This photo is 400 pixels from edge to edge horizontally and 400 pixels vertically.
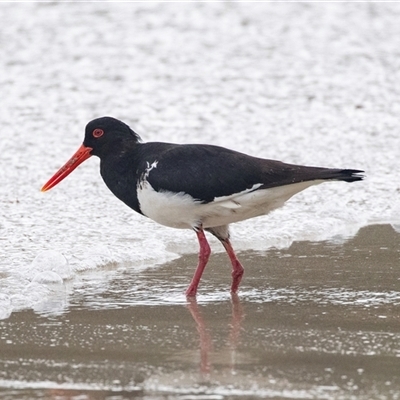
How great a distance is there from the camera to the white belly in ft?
18.7

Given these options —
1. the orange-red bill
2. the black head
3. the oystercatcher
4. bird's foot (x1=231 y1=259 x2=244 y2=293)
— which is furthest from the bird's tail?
the orange-red bill

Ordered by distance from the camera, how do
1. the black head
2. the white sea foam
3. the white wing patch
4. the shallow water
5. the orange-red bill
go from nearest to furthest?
the shallow water < the white wing patch < the black head < the orange-red bill < the white sea foam

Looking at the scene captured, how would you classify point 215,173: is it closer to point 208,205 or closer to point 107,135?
point 208,205

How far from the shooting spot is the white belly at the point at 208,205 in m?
5.70

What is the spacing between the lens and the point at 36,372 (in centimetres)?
409

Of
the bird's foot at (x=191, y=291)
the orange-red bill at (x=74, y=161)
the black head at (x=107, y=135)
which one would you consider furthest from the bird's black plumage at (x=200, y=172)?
the bird's foot at (x=191, y=291)

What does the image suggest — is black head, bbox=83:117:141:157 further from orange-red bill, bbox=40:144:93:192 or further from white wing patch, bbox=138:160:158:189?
white wing patch, bbox=138:160:158:189

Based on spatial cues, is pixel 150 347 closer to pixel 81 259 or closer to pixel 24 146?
pixel 81 259

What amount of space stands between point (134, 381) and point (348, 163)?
5.32 metres

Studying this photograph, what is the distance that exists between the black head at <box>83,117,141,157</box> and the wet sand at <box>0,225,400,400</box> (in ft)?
2.56

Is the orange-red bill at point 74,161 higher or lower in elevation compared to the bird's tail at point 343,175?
higher

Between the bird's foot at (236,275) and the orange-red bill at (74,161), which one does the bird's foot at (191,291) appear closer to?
the bird's foot at (236,275)

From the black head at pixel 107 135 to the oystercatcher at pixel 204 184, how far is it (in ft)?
0.76

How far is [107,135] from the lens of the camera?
20.6 feet
